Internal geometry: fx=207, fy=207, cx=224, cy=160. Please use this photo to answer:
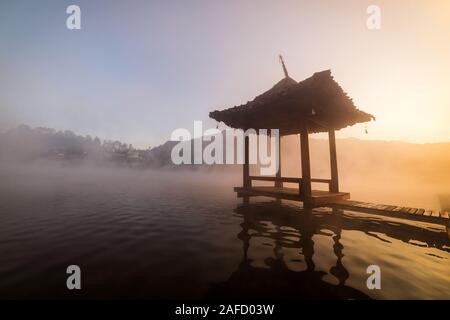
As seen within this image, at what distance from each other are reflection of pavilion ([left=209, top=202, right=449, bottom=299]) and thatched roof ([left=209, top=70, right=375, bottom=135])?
4.97m

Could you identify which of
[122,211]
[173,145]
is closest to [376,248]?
[122,211]

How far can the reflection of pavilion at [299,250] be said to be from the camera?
3.97m

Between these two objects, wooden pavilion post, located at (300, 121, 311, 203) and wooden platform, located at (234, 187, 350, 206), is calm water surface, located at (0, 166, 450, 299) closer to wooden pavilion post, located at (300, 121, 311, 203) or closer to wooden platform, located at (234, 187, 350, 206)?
wooden platform, located at (234, 187, 350, 206)

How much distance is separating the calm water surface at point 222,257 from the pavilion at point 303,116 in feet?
5.11

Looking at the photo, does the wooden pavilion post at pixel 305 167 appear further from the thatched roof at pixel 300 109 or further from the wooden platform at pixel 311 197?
the thatched roof at pixel 300 109

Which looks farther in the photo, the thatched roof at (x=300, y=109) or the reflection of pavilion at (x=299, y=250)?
the thatched roof at (x=300, y=109)

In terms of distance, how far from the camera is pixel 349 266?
5.20 m

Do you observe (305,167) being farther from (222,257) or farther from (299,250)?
(222,257)

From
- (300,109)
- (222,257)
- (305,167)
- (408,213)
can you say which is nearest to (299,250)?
(222,257)

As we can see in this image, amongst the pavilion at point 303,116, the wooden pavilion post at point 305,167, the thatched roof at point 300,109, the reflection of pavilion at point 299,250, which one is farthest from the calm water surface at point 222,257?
the thatched roof at point 300,109

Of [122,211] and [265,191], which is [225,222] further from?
[122,211]

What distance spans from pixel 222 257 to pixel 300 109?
24.6ft

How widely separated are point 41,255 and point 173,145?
519 feet

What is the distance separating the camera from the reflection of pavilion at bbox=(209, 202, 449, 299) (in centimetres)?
397
